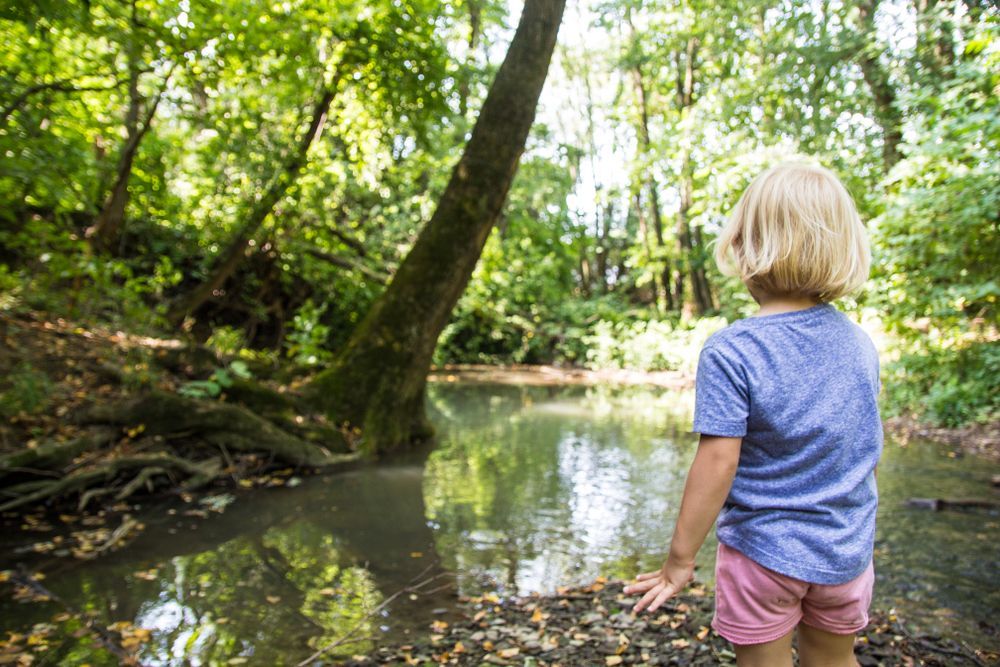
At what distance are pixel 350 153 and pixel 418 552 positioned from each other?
24.8 ft

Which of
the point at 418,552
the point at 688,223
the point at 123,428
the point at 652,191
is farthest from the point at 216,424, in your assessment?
the point at 652,191

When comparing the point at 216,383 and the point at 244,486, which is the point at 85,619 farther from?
the point at 216,383

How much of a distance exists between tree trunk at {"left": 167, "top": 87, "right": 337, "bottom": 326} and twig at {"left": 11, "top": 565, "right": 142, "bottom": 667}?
5861mm

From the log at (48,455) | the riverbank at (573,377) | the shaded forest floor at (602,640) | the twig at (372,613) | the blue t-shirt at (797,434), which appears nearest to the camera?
the blue t-shirt at (797,434)

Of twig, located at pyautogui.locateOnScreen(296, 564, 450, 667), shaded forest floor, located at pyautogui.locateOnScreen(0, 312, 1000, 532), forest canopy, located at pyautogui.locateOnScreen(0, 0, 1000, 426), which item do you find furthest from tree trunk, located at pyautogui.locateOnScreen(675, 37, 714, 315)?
twig, located at pyautogui.locateOnScreen(296, 564, 450, 667)

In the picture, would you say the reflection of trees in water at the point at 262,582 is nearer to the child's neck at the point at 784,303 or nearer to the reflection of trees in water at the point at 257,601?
the reflection of trees in water at the point at 257,601

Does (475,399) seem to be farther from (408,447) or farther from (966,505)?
(966,505)

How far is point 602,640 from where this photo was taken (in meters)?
3.20

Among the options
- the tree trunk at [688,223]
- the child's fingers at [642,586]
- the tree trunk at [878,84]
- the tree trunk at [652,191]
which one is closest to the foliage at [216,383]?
the child's fingers at [642,586]

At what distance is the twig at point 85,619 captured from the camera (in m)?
2.94

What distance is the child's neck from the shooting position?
Result: 178cm

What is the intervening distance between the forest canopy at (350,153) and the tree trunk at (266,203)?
0.03 m

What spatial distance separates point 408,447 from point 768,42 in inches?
355

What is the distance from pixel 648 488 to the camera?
661cm
